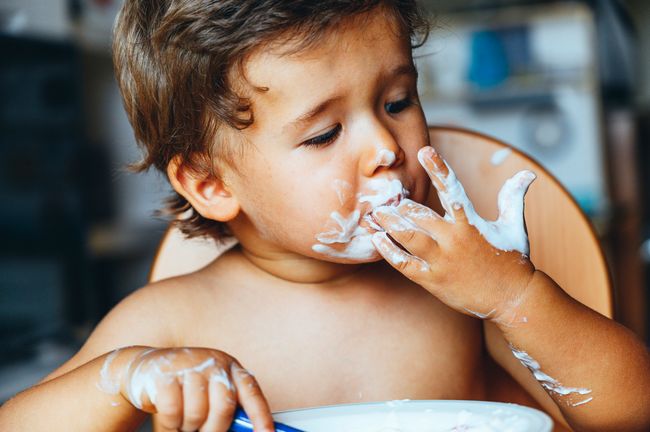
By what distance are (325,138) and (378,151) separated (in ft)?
0.19

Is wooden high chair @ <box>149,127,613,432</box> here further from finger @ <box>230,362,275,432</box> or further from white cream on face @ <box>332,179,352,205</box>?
finger @ <box>230,362,275,432</box>

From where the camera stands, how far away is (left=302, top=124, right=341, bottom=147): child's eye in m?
0.76

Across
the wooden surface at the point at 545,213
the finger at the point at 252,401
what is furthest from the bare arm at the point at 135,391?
the wooden surface at the point at 545,213

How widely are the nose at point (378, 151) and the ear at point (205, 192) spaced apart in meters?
0.20

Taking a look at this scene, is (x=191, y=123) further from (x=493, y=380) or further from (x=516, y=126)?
(x=516, y=126)

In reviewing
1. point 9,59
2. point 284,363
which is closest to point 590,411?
point 284,363

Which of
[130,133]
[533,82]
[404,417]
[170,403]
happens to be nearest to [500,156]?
[404,417]

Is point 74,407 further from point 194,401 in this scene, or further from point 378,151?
point 378,151

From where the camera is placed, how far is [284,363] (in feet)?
2.97

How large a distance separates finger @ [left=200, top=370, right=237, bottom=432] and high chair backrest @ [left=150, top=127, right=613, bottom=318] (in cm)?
50

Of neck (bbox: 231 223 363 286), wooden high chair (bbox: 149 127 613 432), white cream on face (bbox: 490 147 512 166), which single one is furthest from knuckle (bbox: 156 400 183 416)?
white cream on face (bbox: 490 147 512 166)

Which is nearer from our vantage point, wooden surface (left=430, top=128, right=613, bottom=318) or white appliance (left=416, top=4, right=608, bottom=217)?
wooden surface (left=430, top=128, right=613, bottom=318)

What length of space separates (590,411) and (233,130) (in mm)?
493

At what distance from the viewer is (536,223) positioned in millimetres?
1046
